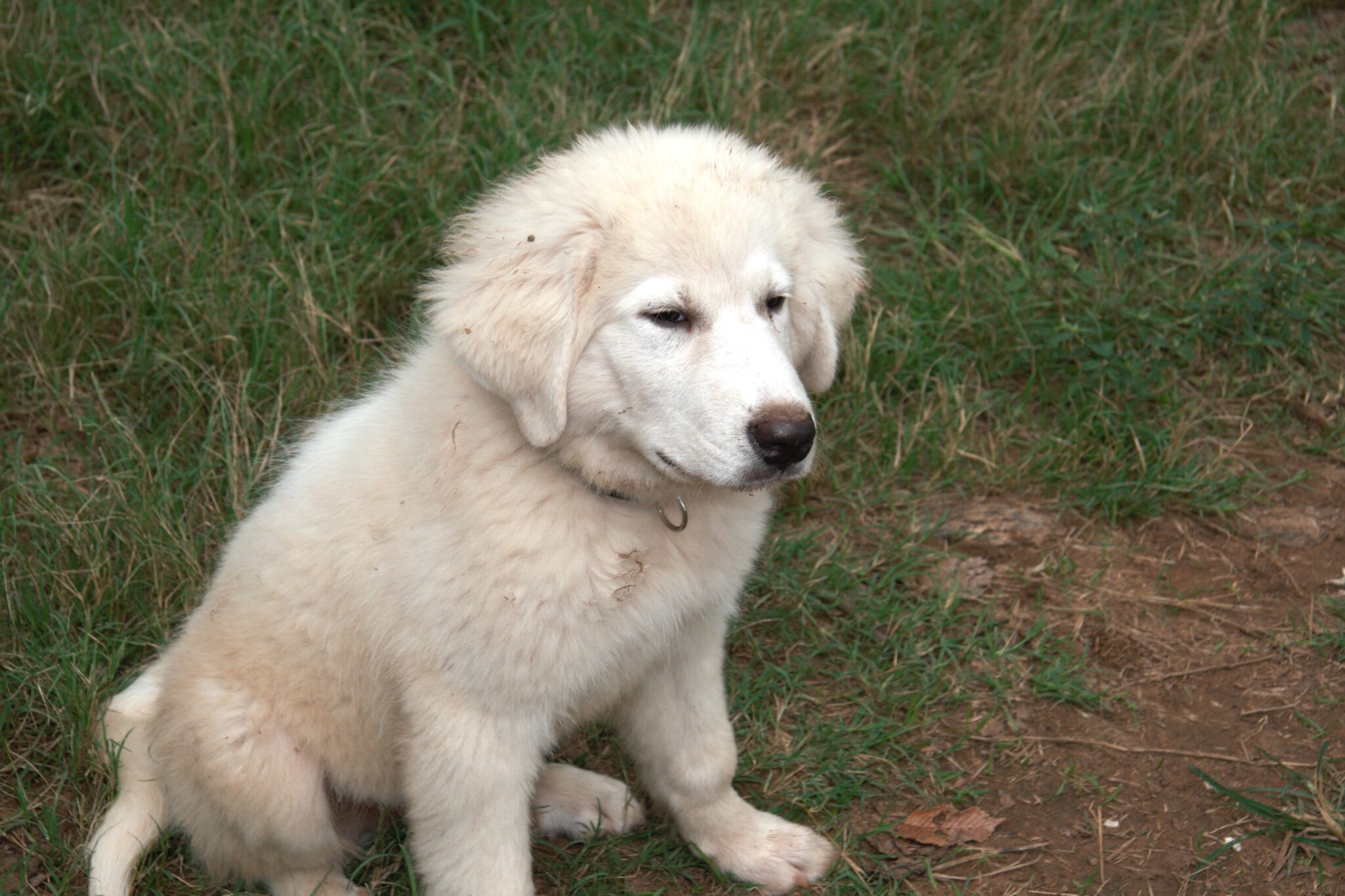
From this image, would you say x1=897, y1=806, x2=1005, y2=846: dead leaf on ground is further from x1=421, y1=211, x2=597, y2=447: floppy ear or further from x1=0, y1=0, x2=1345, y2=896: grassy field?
x1=421, y1=211, x2=597, y2=447: floppy ear

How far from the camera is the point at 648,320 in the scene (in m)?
2.69

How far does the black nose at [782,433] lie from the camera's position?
2553mm

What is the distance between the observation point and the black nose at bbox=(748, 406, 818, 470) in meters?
2.55

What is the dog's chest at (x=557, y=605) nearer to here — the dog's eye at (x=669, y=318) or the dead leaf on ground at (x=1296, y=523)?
the dog's eye at (x=669, y=318)

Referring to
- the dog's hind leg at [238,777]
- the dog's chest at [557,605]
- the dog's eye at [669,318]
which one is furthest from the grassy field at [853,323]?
A: the dog's eye at [669,318]

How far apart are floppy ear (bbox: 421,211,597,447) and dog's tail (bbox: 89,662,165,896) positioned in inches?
49.1

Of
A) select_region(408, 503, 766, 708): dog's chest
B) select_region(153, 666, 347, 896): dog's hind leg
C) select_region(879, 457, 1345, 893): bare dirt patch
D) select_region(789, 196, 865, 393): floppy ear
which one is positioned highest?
select_region(789, 196, 865, 393): floppy ear

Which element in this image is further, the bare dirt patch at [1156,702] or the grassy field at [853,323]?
the grassy field at [853,323]

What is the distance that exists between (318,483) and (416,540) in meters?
0.35

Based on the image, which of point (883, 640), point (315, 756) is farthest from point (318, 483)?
point (883, 640)

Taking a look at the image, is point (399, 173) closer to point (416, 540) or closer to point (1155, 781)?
point (416, 540)

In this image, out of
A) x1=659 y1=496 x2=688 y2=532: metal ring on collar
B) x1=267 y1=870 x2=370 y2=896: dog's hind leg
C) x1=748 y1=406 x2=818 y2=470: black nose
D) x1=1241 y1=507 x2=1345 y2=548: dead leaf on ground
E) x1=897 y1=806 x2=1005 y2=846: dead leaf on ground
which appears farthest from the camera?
x1=1241 y1=507 x2=1345 y2=548: dead leaf on ground

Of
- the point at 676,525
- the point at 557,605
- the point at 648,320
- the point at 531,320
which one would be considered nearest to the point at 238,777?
the point at 557,605

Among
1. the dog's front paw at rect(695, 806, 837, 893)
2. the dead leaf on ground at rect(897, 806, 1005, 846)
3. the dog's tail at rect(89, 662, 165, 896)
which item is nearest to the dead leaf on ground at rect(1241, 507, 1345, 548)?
the dead leaf on ground at rect(897, 806, 1005, 846)
